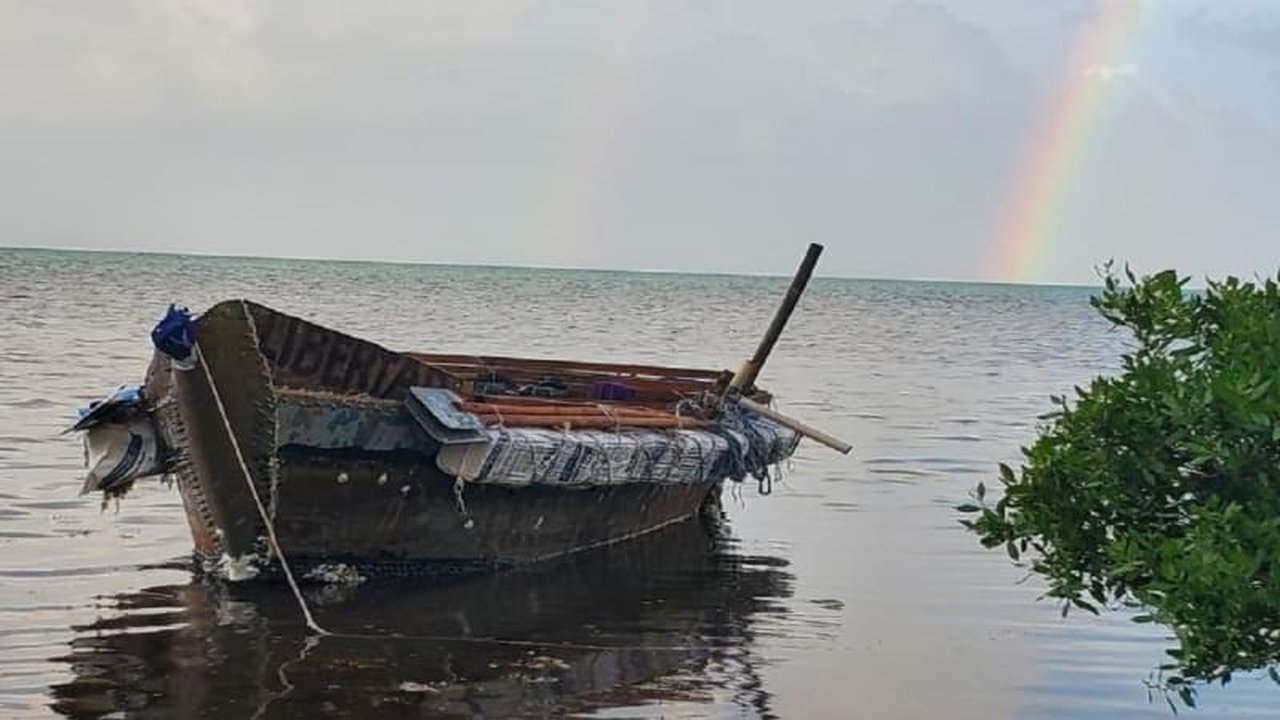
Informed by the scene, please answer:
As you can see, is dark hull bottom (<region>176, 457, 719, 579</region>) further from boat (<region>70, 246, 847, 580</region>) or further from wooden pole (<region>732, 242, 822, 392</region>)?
wooden pole (<region>732, 242, 822, 392</region>)

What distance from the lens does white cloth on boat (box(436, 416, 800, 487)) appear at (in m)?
11.9

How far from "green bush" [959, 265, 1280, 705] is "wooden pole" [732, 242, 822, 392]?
958cm

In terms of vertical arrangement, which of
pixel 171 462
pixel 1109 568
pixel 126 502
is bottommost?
pixel 126 502

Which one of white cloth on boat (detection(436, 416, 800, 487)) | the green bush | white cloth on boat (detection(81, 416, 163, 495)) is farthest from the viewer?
white cloth on boat (detection(81, 416, 163, 495))

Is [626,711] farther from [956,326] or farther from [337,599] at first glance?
[956,326]

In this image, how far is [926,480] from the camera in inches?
835

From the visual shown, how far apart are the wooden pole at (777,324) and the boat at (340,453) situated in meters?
2.37

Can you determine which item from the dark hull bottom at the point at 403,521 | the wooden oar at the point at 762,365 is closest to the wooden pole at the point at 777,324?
the wooden oar at the point at 762,365

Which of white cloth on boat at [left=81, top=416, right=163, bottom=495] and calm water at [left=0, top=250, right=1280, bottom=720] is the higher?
white cloth on boat at [left=81, top=416, right=163, bottom=495]

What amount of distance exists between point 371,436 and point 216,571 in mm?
1704

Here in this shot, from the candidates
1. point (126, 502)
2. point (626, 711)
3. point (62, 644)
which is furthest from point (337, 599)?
point (126, 502)

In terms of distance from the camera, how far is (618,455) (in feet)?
44.3

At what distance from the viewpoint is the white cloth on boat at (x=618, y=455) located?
39.0 ft

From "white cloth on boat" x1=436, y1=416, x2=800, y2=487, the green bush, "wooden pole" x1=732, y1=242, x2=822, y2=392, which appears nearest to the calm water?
"white cloth on boat" x1=436, y1=416, x2=800, y2=487
